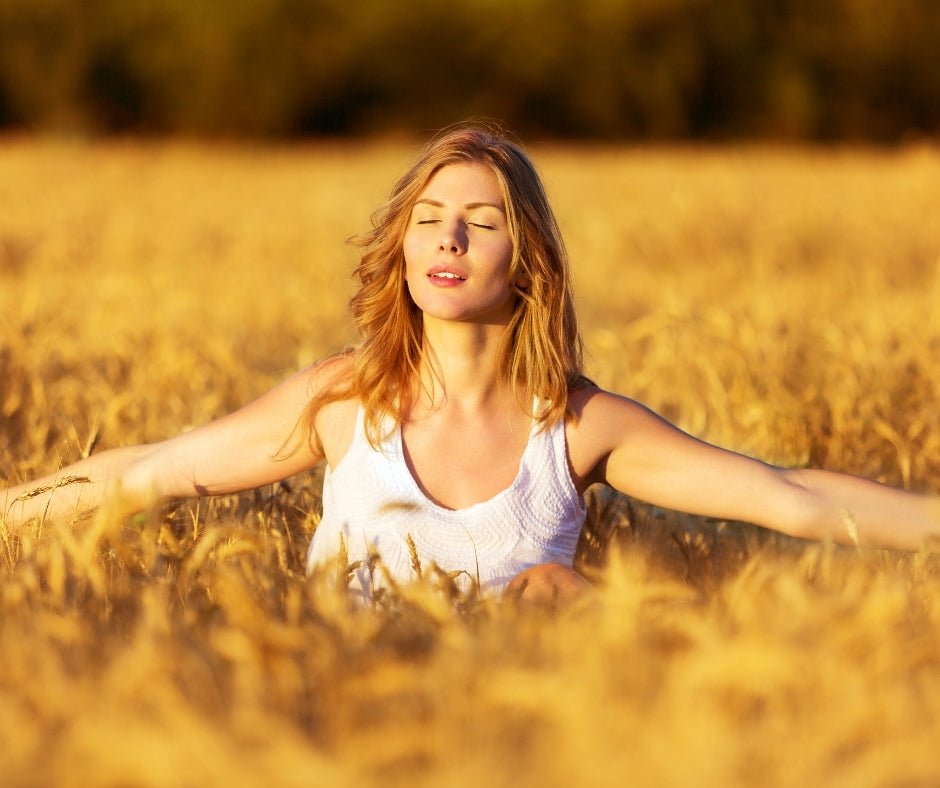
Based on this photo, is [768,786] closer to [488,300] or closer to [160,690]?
[160,690]

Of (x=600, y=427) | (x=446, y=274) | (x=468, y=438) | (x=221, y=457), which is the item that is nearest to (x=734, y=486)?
(x=600, y=427)

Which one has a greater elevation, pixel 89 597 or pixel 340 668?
pixel 340 668

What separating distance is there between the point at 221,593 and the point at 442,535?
574mm

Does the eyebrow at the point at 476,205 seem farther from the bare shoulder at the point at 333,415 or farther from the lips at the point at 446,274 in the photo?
the bare shoulder at the point at 333,415

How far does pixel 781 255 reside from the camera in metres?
7.77

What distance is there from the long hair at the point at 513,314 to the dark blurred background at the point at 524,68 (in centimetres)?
1870

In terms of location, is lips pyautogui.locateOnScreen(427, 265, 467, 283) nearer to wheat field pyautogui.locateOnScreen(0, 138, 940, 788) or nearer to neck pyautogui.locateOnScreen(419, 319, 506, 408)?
neck pyautogui.locateOnScreen(419, 319, 506, 408)

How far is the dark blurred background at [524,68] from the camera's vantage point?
20906 millimetres

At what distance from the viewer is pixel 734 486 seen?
2.37 meters

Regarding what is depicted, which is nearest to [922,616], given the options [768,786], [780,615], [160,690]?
[780,615]

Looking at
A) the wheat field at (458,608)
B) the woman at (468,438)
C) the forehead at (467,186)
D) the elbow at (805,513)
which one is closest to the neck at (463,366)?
the woman at (468,438)

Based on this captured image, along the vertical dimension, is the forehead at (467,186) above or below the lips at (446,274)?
above

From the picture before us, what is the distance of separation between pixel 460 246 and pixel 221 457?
0.56 metres

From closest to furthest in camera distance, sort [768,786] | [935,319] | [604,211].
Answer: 1. [768,786]
2. [935,319]
3. [604,211]
